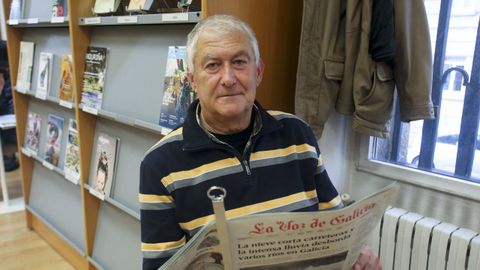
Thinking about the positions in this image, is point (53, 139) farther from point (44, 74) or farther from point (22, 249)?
point (22, 249)

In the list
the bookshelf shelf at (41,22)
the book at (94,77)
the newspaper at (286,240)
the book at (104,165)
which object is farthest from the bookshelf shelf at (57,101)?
the newspaper at (286,240)

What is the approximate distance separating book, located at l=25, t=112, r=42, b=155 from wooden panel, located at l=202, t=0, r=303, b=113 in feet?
7.06

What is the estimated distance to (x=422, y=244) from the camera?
1.67 metres

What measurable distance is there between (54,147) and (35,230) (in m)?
0.96

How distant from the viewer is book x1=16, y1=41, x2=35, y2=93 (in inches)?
117

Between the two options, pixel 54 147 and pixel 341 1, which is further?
pixel 54 147

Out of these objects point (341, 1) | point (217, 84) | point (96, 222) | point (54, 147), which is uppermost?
point (341, 1)

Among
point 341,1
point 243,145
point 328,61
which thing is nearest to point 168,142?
point 243,145

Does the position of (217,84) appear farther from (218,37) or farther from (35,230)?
(35,230)

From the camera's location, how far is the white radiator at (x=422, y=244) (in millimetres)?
1556

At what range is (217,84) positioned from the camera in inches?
44.6

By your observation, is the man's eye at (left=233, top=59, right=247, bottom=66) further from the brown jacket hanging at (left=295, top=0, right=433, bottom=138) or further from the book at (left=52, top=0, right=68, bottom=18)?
the book at (left=52, top=0, right=68, bottom=18)

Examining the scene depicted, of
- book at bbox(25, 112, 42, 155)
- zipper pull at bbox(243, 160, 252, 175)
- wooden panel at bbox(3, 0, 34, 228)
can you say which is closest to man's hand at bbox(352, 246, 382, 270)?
zipper pull at bbox(243, 160, 252, 175)

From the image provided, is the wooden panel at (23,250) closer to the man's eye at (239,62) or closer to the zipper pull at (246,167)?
the zipper pull at (246,167)
